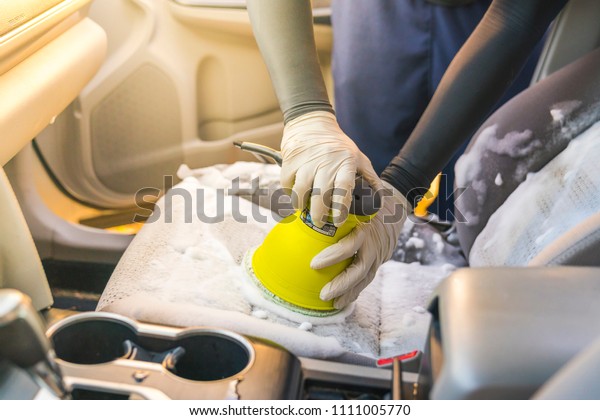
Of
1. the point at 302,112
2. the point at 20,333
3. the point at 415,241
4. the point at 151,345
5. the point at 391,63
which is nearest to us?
the point at 20,333

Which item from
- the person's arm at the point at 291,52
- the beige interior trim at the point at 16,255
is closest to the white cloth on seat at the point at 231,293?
the beige interior trim at the point at 16,255

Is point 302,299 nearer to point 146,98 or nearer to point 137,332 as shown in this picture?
point 137,332

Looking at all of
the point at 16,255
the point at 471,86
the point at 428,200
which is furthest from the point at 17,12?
the point at 428,200

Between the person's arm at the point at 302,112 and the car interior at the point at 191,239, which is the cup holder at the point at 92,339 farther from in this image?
the person's arm at the point at 302,112

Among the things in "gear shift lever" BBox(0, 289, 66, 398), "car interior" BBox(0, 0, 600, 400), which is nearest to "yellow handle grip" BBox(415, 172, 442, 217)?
"car interior" BBox(0, 0, 600, 400)

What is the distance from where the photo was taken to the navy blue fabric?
4.86 feet

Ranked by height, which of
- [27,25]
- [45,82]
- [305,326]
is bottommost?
[305,326]

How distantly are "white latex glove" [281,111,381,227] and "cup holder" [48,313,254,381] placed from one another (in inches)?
11.6

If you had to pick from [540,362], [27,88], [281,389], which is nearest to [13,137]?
[27,88]

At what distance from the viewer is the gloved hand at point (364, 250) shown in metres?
1.00

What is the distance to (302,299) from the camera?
1.02m

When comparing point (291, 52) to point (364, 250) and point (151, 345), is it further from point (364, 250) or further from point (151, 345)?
point (151, 345)

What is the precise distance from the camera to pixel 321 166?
3.30 feet

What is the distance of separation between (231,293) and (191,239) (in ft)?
0.63
